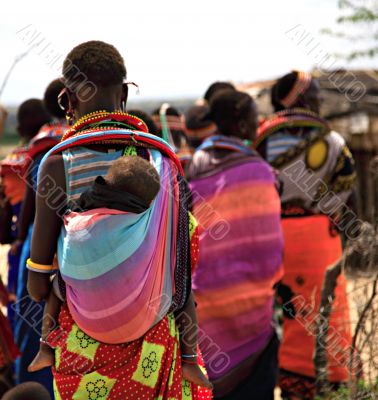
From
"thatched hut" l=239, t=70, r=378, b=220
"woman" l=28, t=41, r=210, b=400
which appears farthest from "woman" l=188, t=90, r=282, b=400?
"thatched hut" l=239, t=70, r=378, b=220

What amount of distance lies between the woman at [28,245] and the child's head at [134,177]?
5.82 feet

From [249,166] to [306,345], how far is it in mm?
1533

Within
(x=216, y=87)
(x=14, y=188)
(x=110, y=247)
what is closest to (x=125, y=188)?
(x=110, y=247)

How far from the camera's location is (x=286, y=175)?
4.94m

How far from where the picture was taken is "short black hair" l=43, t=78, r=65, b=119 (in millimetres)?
4359

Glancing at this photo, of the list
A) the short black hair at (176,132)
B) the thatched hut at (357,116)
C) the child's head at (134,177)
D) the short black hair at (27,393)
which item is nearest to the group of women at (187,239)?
the child's head at (134,177)

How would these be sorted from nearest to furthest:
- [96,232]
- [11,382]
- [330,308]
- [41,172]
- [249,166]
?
1. [96,232]
2. [41,172]
3. [330,308]
4. [249,166]
5. [11,382]

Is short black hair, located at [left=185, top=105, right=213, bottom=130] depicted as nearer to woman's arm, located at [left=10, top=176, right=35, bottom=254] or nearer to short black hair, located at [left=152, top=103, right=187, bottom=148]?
short black hair, located at [left=152, top=103, right=187, bottom=148]

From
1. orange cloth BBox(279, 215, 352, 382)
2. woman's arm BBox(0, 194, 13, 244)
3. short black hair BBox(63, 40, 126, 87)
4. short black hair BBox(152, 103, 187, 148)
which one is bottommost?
orange cloth BBox(279, 215, 352, 382)

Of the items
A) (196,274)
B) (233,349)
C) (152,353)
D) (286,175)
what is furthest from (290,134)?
(152,353)

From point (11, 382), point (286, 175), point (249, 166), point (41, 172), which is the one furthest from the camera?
point (286, 175)

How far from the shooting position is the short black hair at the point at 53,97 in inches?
172

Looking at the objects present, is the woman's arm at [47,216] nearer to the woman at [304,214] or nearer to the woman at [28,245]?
the woman at [28,245]

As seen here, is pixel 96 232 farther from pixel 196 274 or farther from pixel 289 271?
pixel 289 271
